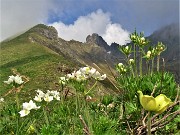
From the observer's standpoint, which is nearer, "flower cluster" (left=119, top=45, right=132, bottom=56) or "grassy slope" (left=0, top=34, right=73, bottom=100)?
"flower cluster" (left=119, top=45, right=132, bottom=56)

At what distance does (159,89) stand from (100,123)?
2.53 feet

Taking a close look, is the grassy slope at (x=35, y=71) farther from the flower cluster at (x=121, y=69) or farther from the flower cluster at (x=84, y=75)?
the flower cluster at (x=84, y=75)

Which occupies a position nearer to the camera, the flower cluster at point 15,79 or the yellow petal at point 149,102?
the yellow petal at point 149,102

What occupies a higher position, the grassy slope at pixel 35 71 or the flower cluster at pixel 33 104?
the grassy slope at pixel 35 71

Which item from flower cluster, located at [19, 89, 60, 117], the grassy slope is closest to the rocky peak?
the grassy slope

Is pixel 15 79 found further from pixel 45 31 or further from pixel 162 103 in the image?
pixel 45 31

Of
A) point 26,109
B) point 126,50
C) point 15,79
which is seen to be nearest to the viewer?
point 26,109

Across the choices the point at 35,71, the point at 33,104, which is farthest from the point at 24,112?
the point at 35,71

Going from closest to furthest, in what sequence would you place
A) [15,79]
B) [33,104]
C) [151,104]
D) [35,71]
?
[151,104] → [33,104] → [15,79] → [35,71]

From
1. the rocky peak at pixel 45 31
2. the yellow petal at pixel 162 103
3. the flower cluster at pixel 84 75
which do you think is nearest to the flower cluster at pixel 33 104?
the flower cluster at pixel 84 75

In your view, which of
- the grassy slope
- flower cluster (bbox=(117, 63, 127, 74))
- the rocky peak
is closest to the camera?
flower cluster (bbox=(117, 63, 127, 74))

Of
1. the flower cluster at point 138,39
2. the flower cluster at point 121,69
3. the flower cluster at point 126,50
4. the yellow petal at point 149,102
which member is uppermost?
the flower cluster at point 138,39

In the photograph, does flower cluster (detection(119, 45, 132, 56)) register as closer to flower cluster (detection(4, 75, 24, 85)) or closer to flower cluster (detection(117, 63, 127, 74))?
flower cluster (detection(117, 63, 127, 74))

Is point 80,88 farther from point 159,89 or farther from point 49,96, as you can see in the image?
point 49,96
